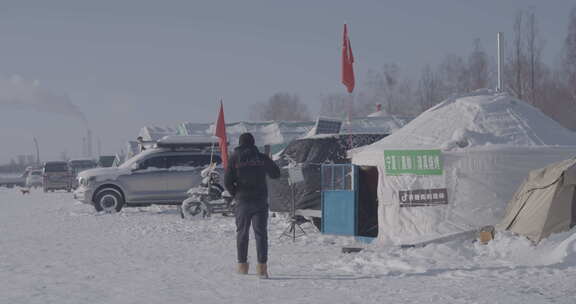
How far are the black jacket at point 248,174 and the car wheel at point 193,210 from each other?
7.46 meters

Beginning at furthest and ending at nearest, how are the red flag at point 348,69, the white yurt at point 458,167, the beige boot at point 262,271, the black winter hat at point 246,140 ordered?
1. the red flag at point 348,69
2. the white yurt at point 458,167
3. the black winter hat at point 246,140
4. the beige boot at point 262,271

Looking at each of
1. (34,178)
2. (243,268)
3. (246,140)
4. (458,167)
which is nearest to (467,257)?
(458,167)

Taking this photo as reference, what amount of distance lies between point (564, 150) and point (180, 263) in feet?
18.0

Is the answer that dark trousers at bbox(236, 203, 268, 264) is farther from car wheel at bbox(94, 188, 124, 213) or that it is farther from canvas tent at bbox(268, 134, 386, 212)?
car wheel at bbox(94, 188, 124, 213)

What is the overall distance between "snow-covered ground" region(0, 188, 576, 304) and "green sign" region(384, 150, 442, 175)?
44.0 inches

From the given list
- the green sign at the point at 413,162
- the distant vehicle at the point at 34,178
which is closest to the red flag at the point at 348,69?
the green sign at the point at 413,162

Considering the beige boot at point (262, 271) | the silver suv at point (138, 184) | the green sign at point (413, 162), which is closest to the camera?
the beige boot at point (262, 271)

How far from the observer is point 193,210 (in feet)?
49.4

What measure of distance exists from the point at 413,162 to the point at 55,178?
2675cm

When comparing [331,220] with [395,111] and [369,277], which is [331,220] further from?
[395,111]

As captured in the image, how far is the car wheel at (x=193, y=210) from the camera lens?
49.2 feet

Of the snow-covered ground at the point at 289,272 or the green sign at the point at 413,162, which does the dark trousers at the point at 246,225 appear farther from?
the green sign at the point at 413,162

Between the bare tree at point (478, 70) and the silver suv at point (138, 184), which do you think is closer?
the silver suv at point (138, 184)

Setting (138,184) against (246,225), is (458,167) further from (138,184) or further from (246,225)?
(138,184)
